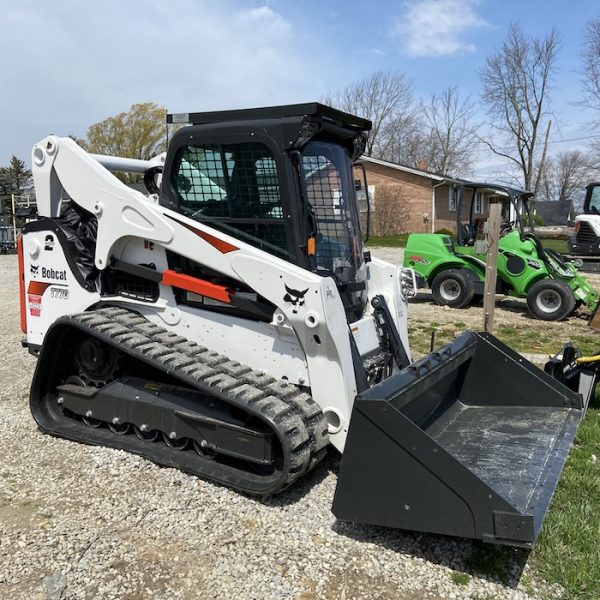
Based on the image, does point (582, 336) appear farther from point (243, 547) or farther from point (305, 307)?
point (243, 547)

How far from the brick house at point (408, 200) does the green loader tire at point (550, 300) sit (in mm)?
19162

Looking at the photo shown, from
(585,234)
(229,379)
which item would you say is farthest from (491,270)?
(585,234)

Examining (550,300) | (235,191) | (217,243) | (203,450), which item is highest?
(235,191)

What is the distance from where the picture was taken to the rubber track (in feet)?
11.7

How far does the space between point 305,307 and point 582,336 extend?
6647mm

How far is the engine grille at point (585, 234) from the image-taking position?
17.3 meters

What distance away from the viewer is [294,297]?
3732 millimetres

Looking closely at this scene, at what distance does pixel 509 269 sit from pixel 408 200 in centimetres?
1941

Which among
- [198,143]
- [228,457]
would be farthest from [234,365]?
[198,143]

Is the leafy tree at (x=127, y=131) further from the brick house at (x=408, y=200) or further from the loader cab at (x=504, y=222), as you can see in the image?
the loader cab at (x=504, y=222)

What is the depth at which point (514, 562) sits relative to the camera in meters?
3.08

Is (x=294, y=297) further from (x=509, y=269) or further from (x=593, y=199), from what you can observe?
(x=593, y=199)

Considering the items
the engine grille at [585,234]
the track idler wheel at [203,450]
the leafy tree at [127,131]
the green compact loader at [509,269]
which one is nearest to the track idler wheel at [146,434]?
the track idler wheel at [203,450]

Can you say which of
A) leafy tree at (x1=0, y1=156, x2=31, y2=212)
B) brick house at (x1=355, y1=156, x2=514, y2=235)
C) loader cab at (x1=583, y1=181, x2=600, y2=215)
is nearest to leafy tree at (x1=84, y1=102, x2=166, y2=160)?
leafy tree at (x1=0, y1=156, x2=31, y2=212)
